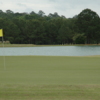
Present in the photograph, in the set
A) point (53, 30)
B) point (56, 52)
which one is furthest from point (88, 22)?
point (56, 52)

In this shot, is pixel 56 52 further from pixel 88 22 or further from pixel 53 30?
pixel 53 30

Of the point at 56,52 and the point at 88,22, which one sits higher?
the point at 88,22

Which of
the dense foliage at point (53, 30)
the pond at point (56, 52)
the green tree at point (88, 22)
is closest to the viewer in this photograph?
the pond at point (56, 52)

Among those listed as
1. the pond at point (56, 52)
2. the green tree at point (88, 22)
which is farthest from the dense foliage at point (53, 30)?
the pond at point (56, 52)

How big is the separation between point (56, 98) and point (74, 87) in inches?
42.5

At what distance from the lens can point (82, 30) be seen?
8894 cm

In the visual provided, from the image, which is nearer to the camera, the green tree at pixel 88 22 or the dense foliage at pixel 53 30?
the green tree at pixel 88 22

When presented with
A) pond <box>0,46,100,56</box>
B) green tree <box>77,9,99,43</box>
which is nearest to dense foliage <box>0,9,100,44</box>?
Result: green tree <box>77,9,99,43</box>

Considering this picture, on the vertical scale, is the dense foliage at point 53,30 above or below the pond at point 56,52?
above

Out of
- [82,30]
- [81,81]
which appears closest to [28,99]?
[81,81]

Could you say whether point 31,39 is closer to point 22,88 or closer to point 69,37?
point 69,37

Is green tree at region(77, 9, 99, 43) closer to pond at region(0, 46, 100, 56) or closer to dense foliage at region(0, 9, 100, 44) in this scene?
dense foliage at region(0, 9, 100, 44)

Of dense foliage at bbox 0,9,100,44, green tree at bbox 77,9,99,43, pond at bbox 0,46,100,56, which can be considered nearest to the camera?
pond at bbox 0,46,100,56

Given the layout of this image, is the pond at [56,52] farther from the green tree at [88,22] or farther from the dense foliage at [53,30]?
the green tree at [88,22]
